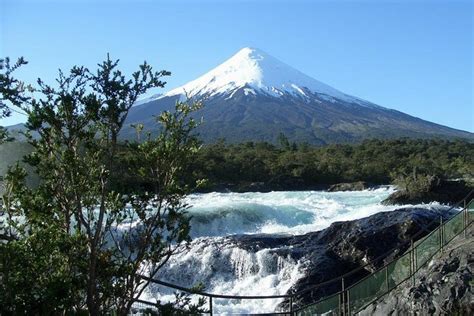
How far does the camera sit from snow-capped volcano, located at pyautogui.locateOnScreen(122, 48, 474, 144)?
89.3 metres

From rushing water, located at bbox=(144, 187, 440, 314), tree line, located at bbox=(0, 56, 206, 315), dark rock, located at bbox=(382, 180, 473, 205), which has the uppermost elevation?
tree line, located at bbox=(0, 56, 206, 315)

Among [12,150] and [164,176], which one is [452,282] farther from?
[12,150]

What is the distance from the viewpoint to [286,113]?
338 ft

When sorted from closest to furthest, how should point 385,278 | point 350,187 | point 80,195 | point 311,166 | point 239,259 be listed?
point 80,195 < point 385,278 < point 239,259 < point 350,187 < point 311,166

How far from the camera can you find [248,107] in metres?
104

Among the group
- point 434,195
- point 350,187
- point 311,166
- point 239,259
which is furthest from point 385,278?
point 311,166

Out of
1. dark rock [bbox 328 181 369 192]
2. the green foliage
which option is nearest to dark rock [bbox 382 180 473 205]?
dark rock [bbox 328 181 369 192]

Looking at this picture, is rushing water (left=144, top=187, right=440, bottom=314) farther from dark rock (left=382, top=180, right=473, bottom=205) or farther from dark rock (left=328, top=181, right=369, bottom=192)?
dark rock (left=328, top=181, right=369, bottom=192)

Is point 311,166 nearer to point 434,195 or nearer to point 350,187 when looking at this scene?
point 350,187

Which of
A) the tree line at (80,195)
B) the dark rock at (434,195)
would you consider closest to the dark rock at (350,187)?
the dark rock at (434,195)

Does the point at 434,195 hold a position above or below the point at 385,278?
below

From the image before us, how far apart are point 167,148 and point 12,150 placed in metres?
6.76

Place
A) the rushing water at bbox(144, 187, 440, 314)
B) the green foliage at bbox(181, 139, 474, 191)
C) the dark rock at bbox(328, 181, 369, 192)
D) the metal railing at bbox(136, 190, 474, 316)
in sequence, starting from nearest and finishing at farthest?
1. the metal railing at bbox(136, 190, 474, 316)
2. the rushing water at bbox(144, 187, 440, 314)
3. the dark rock at bbox(328, 181, 369, 192)
4. the green foliage at bbox(181, 139, 474, 191)

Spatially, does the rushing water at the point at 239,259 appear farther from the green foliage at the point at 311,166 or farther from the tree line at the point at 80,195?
the green foliage at the point at 311,166
